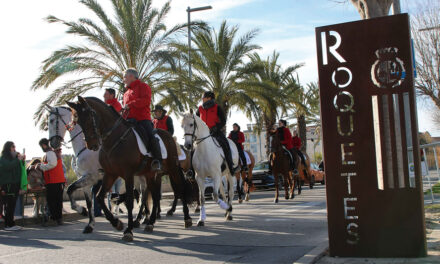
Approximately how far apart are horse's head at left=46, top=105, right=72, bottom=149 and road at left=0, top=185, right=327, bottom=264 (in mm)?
1814

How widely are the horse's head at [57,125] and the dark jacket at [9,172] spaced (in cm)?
213

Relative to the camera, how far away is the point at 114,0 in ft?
69.9

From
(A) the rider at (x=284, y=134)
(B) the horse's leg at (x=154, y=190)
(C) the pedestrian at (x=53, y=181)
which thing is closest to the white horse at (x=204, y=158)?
(B) the horse's leg at (x=154, y=190)

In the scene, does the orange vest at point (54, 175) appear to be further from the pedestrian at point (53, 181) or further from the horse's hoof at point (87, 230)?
the horse's hoof at point (87, 230)

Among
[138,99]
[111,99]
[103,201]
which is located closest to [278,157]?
[111,99]

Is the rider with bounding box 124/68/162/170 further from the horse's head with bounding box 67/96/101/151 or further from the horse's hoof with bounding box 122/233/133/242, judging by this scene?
the horse's hoof with bounding box 122/233/133/242

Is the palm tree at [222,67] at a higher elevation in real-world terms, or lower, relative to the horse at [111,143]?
higher

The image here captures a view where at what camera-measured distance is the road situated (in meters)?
6.67

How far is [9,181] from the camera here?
11156 mm

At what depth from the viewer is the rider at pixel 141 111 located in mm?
9453

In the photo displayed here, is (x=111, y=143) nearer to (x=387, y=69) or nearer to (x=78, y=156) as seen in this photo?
(x=78, y=156)

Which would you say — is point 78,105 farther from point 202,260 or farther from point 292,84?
point 292,84

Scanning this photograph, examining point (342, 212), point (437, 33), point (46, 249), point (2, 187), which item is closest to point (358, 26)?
point (342, 212)

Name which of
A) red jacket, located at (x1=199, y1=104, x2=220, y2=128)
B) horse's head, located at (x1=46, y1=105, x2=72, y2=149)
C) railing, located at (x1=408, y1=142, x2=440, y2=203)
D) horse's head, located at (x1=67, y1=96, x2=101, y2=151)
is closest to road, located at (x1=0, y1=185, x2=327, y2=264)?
horse's head, located at (x1=67, y1=96, x2=101, y2=151)
